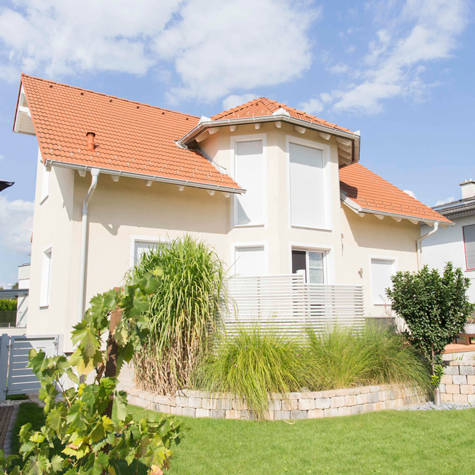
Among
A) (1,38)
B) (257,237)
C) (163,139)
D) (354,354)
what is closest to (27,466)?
(354,354)

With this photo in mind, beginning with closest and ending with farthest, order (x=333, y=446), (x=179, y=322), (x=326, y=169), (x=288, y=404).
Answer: (x=333, y=446)
(x=288, y=404)
(x=179, y=322)
(x=326, y=169)

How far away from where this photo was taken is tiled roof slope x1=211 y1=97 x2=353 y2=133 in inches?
479

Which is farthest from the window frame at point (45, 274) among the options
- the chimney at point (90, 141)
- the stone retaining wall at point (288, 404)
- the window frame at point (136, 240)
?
the stone retaining wall at point (288, 404)

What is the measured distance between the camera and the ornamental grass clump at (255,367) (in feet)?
23.3

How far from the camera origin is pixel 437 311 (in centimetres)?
862

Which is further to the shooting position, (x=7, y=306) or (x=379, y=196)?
(x=7, y=306)

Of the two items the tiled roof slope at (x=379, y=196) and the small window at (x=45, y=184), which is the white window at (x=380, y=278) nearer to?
the tiled roof slope at (x=379, y=196)

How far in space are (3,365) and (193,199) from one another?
221 inches

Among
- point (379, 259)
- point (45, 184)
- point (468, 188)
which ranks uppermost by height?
point (468, 188)

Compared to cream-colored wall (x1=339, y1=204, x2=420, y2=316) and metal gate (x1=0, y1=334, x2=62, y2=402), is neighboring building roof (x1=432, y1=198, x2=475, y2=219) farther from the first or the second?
metal gate (x1=0, y1=334, x2=62, y2=402)

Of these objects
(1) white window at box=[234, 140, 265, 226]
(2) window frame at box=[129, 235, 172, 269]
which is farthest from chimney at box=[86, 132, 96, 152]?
(1) white window at box=[234, 140, 265, 226]

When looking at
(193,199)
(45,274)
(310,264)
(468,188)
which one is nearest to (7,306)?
(45,274)

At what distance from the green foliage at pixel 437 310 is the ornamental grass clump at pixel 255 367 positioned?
248 centimetres

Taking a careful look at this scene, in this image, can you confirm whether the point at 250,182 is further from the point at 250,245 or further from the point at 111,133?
the point at 111,133
